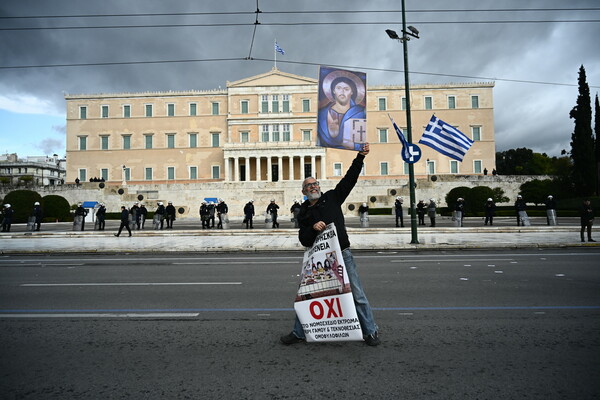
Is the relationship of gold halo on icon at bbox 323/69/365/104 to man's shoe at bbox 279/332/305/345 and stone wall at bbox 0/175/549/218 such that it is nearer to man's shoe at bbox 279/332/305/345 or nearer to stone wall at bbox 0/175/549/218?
man's shoe at bbox 279/332/305/345

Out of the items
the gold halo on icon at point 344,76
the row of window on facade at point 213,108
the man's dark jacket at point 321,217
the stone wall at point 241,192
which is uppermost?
the row of window on facade at point 213,108

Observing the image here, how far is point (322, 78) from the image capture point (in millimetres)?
10688

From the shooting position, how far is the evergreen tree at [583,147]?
133 feet

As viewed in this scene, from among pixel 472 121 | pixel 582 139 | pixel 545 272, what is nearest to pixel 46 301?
pixel 545 272

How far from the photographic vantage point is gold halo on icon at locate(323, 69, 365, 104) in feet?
34.6

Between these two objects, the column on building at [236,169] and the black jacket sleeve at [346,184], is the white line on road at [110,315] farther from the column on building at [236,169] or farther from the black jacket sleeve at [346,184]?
the column on building at [236,169]

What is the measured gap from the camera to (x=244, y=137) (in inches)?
2426

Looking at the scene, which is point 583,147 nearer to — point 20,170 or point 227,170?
point 227,170

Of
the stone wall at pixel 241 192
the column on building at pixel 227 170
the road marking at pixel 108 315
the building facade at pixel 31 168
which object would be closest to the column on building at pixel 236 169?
the column on building at pixel 227 170

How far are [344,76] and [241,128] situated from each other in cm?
5236

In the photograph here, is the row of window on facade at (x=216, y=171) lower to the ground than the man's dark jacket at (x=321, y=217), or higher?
higher

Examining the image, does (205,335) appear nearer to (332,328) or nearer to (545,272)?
(332,328)

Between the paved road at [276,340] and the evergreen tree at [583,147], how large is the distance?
4036cm

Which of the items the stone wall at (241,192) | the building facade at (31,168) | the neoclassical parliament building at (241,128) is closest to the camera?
the stone wall at (241,192)
